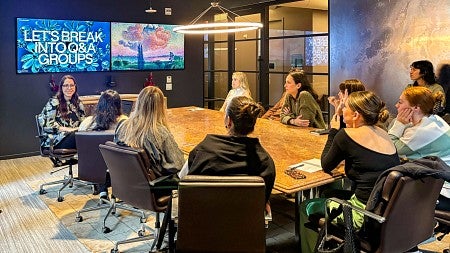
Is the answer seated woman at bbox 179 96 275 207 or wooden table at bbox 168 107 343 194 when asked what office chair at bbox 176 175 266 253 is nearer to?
seated woman at bbox 179 96 275 207

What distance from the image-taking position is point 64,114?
4.84 m

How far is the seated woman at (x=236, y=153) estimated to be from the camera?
2.13 metres

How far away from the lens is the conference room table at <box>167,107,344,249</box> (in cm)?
235

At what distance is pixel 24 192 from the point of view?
464 cm

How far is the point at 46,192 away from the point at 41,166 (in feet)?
4.36

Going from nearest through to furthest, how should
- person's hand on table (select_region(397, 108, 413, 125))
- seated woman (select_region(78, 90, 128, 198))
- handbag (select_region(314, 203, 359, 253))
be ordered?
1. handbag (select_region(314, 203, 359, 253))
2. person's hand on table (select_region(397, 108, 413, 125))
3. seated woman (select_region(78, 90, 128, 198))

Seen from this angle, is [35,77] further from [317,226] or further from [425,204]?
[425,204]

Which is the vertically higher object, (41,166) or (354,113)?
(354,113)

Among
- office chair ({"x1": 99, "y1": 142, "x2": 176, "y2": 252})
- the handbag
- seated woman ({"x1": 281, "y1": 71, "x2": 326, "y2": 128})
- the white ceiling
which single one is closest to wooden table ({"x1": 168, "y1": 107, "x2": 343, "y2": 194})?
seated woman ({"x1": 281, "y1": 71, "x2": 326, "y2": 128})

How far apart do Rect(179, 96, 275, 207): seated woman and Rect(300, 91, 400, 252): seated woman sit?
1.38ft

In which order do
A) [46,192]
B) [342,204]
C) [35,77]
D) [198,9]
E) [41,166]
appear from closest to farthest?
[342,204] < [46,192] < [41,166] < [35,77] < [198,9]

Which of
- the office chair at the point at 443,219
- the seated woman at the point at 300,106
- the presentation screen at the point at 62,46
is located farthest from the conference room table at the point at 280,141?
the presentation screen at the point at 62,46

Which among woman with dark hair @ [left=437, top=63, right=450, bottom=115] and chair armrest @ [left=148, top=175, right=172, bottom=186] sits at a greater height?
woman with dark hair @ [left=437, top=63, right=450, bottom=115]

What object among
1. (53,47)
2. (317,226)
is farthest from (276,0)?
(317,226)
